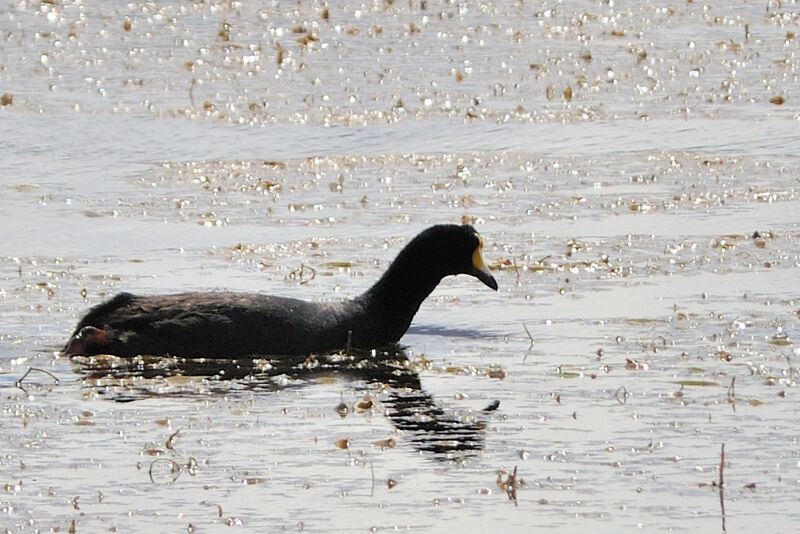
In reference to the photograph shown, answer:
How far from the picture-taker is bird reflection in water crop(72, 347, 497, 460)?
10.2m

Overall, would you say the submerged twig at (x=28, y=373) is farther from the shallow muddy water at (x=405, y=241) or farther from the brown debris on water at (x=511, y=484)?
the brown debris on water at (x=511, y=484)

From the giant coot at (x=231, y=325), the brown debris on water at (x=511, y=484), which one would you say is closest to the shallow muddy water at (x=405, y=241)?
the brown debris on water at (x=511, y=484)

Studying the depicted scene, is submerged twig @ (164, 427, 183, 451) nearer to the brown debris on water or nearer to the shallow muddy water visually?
the shallow muddy water

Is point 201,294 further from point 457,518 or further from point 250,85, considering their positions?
point 250,85

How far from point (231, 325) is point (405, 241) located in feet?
13.1

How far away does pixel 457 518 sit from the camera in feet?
27.5

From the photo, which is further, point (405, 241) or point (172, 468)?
point (405, 241)

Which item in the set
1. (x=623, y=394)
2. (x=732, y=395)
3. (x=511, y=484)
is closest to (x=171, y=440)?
(x=511, y=484)

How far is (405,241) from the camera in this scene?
1603cm

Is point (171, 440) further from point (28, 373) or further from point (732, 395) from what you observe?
point (732, 395)

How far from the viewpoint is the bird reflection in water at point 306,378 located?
10.2 metres

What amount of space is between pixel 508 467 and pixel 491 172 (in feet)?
34.5

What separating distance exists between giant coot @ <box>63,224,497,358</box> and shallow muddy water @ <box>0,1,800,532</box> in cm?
19

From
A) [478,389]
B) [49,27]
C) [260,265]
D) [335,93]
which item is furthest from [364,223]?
[49,27]
